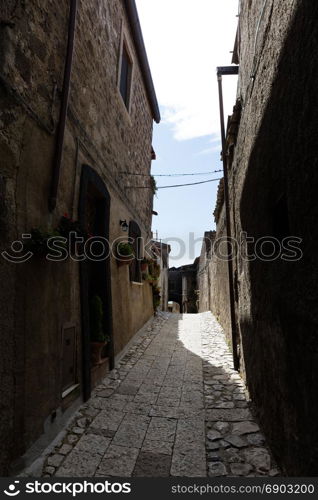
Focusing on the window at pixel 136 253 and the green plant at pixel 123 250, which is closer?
the green plant at pixel 123 250

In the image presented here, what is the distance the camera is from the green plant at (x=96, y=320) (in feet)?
14.1

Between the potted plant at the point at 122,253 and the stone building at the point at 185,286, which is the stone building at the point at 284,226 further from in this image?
the stone building at the point at 185,286

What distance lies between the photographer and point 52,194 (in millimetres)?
3033

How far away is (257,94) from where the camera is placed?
10.2ft

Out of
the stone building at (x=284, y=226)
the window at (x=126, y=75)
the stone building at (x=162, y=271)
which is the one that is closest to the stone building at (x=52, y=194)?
the window at (x=126, y=75)

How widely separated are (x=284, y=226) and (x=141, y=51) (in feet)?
24.1

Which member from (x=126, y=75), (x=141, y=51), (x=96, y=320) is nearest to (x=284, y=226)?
(x=96, y=320)

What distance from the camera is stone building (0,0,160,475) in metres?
2.35

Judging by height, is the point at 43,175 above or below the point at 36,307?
above

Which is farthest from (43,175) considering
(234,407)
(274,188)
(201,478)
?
(234,407)

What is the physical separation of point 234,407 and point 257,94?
364 cm

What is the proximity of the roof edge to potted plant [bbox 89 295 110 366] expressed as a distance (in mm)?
6561

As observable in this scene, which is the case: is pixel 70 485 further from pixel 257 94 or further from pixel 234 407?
pixel 257 94

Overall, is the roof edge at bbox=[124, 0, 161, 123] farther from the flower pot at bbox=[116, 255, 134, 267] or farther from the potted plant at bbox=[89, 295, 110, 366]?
the potted plant at bbox=[89, 295, 110, 366]
